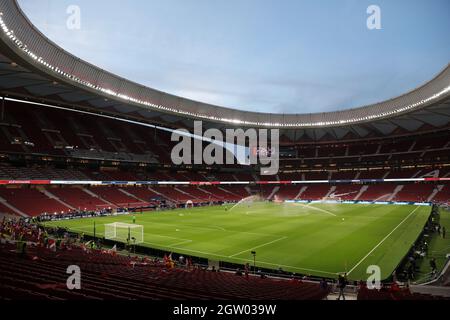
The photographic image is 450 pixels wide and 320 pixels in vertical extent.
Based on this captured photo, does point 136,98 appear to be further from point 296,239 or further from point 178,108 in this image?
point 296,239

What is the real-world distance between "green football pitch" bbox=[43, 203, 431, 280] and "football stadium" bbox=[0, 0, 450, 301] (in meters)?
0.20

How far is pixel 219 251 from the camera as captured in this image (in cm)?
2633

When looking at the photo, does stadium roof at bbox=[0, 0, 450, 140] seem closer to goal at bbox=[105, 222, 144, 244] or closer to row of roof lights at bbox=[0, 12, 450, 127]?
row of roof lights at bbox=[0, 12, 450, 127]

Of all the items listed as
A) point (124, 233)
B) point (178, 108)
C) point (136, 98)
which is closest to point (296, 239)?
point (124, 233)

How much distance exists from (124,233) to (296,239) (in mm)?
17265

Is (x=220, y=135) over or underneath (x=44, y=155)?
over

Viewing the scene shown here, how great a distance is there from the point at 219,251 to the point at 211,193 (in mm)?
53066

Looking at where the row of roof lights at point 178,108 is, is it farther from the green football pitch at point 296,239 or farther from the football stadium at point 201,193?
the green football pitch at point 296,239

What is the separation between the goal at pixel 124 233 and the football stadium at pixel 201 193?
1.15 feet

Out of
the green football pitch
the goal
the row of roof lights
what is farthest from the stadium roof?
the goal

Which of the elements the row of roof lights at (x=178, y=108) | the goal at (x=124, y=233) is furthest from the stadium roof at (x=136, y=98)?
the goal at (x=124, y=233)

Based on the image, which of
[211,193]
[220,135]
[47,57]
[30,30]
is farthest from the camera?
[220,135]
